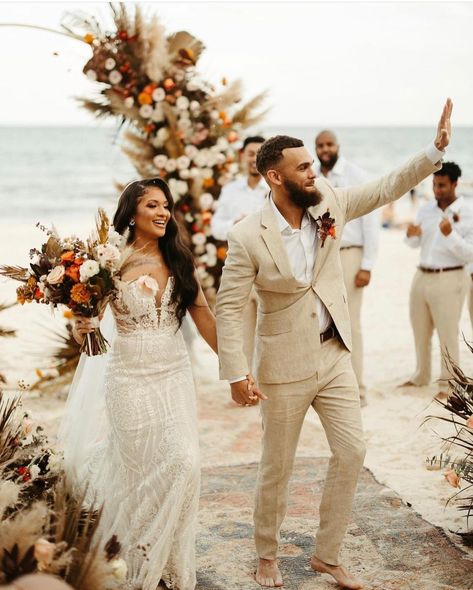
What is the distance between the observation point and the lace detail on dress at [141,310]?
16.6 ft

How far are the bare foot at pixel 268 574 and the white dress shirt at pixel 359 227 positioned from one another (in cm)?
415

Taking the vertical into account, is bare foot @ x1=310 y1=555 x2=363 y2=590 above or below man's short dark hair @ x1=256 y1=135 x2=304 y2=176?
below

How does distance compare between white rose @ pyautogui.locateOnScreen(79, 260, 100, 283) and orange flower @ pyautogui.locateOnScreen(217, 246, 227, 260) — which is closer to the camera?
white rose @ pyautogui.locateOnScreen(79, 260, 100, 283)

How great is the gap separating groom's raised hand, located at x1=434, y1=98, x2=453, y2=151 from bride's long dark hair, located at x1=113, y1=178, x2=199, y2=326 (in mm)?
1578

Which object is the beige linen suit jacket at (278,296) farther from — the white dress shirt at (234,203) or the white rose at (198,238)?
the white rose at (198,238)

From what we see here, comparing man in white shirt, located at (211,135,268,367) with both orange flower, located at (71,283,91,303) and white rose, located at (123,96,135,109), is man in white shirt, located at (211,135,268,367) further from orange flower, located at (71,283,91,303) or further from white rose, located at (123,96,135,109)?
orange flower, located at (71,283,91,303)

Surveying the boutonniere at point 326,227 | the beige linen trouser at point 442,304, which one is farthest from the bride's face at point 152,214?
the beige linen trouser at point 442,304

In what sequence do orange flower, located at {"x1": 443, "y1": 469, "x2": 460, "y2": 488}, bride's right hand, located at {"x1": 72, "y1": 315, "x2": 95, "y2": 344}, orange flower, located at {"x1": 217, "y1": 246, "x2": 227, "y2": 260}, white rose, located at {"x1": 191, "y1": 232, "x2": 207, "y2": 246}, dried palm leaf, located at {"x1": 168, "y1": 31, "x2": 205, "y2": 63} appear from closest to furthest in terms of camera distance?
bride's right hand, located at {"x1": 72, "y1": 315, "x2": 95, "y2": 344}
orange flower, located at {"x1": 443, "y1": 469, "x2": 460, "y2": 488}
dried palm leaf, located at {"x1": 168, "y1": 31, "x2": 205, "y2": 63}
white rose, located at {"x1": 191, "y1": 232, "x2": 207, "y2": 246}
orange flower, located at {"x1": 217, "y1": 246, "x2": 227, "y2": 260}

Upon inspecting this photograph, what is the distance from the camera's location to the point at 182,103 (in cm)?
934

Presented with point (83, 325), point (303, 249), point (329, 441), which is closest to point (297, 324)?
point (303, 249)

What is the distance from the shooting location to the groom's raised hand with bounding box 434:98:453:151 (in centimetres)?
470

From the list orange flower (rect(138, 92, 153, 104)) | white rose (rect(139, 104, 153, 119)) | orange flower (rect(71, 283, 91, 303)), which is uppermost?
orange flower (rect(138, 92, 153, 104))

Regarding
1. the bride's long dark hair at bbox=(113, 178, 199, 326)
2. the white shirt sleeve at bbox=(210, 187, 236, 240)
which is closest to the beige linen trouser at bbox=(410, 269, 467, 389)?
the white shirt sleeve at bbox=(210, 187, 236, 240)

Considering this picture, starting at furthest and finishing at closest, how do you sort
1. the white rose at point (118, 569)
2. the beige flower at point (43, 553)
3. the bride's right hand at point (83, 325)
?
→ the bride's right hand at point (83, 325)
the white rose at point (118, 569)
the beige flower at point (43, 553)
